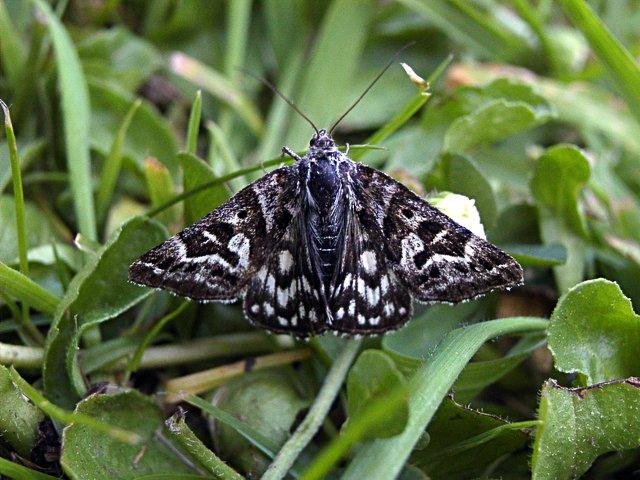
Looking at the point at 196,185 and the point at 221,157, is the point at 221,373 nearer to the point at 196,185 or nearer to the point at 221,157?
the point at 196,185

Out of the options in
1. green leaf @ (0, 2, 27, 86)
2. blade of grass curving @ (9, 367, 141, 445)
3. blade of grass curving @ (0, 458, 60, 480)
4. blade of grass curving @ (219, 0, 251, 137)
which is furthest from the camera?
blade of grass curving @ (219, 0, 251, 137)

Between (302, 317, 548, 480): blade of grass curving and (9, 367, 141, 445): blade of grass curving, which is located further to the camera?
(302, 317, 548, 480): blade of grass curving

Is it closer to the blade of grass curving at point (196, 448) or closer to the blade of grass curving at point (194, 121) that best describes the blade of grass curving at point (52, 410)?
the blade of grass curving at point (196, 448)

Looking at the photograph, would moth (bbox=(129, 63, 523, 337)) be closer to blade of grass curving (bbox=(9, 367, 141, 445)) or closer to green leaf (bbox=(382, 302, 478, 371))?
green leaf (bbox=(382, 302, 478, 371))

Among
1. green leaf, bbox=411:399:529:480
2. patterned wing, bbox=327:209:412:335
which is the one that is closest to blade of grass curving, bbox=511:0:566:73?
patterned wing, bbox=327:209:412:335

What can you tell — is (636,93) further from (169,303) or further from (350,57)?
(169,303)

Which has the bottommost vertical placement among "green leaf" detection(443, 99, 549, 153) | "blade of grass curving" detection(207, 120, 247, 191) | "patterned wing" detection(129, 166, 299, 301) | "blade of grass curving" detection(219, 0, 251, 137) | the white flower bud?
the white flower bud
